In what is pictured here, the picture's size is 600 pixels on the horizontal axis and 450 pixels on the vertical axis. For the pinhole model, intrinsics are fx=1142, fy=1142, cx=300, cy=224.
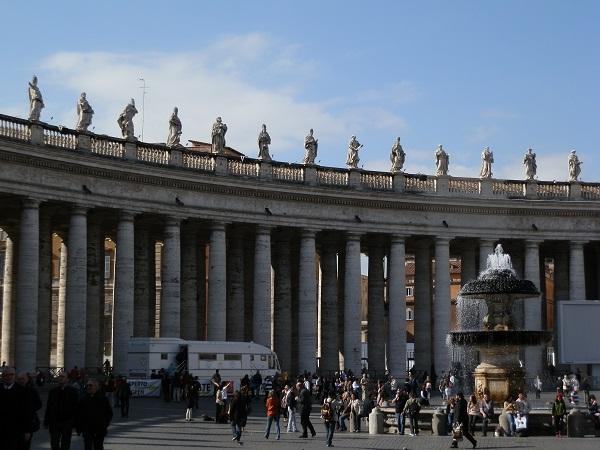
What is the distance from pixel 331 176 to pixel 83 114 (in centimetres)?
1737

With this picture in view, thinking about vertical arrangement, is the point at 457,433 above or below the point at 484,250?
below

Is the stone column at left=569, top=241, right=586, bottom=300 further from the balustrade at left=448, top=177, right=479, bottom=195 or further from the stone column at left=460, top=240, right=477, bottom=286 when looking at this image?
the balustrade at left=448, top=177, right=479, bottom=195

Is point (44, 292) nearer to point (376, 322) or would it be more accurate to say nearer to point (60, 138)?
point (60, 138)

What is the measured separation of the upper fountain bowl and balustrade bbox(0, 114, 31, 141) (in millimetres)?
25429

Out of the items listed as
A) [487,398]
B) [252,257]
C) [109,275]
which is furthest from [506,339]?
[109,275]

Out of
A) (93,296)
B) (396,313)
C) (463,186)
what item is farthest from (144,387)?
(463,186)

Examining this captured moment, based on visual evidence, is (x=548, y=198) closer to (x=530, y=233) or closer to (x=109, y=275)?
(x=530, y=233)

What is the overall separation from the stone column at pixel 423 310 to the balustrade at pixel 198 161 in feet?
53.8

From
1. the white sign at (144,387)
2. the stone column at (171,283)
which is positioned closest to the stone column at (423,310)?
the stone column at (171,283)

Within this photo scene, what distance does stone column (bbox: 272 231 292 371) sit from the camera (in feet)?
236

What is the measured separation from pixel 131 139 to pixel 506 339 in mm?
28134

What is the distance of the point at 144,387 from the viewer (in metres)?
59.3

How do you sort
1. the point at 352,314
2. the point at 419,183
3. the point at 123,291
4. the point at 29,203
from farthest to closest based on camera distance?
the point at 419,183, the point at 352,314, the point at 123,291, the point at 29,203

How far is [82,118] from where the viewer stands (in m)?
61.0
